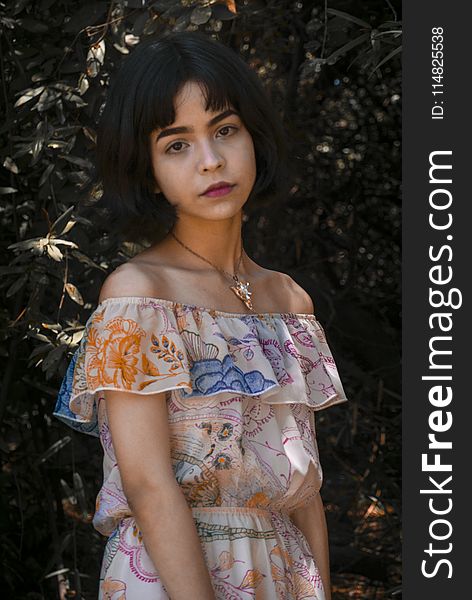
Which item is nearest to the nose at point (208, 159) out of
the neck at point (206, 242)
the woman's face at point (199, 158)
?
the woman's face at point (199, 158)

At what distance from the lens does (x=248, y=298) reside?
1.88m

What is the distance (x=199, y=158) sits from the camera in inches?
68.6

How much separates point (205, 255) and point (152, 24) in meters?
0.62

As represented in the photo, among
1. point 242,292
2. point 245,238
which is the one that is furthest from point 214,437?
point 245,238

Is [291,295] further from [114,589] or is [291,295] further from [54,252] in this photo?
[114,589]

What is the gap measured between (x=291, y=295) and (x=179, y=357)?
0.41 meters

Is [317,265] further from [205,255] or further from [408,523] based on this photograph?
[205,255]

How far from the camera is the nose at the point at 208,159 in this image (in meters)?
1.74

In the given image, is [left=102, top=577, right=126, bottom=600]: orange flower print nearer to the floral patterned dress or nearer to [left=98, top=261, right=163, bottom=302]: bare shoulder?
the floral patterned dress

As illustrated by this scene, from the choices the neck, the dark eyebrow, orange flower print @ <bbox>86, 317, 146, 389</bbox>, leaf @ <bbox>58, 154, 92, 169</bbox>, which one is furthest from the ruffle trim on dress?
leaf @ <bbox>58, 154, 92, 169</bbox>

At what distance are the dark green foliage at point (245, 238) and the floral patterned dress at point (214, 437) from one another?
56 cm

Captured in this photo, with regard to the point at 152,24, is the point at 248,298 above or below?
below

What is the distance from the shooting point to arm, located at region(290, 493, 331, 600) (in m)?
1.91

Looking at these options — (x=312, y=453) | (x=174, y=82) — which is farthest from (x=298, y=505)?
(x=174, y=82)
